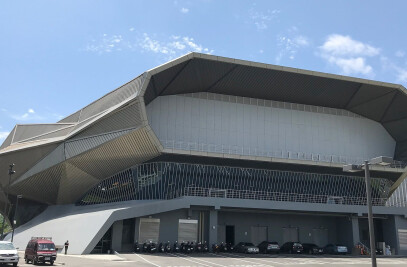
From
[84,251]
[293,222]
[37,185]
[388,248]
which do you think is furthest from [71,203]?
[388,248]

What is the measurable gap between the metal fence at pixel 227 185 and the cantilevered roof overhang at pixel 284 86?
26.8 feet

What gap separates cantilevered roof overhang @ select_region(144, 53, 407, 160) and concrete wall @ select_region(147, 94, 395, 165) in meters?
1.17

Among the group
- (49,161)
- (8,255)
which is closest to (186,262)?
(8,255)

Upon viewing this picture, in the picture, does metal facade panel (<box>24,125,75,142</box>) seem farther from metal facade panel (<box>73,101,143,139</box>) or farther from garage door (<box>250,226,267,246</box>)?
garage door (<box>250,226,267,246</box>)

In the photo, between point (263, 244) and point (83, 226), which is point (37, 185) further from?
point (263, 244)

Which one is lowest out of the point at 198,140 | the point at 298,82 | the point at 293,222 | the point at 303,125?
the point at 293,222

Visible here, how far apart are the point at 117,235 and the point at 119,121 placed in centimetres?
1137

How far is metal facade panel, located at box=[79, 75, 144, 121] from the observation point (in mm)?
40906

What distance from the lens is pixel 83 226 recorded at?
36812 mm

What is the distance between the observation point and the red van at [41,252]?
25.1 metres

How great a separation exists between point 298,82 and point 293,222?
16.6m

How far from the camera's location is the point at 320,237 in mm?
48281

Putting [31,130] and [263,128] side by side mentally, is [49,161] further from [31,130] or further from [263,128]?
[263,128]

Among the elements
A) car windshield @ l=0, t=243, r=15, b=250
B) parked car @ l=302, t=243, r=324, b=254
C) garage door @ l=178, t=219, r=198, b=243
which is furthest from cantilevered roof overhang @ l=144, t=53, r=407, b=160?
car windshield @ l=0, t=243, r=15, b=250
